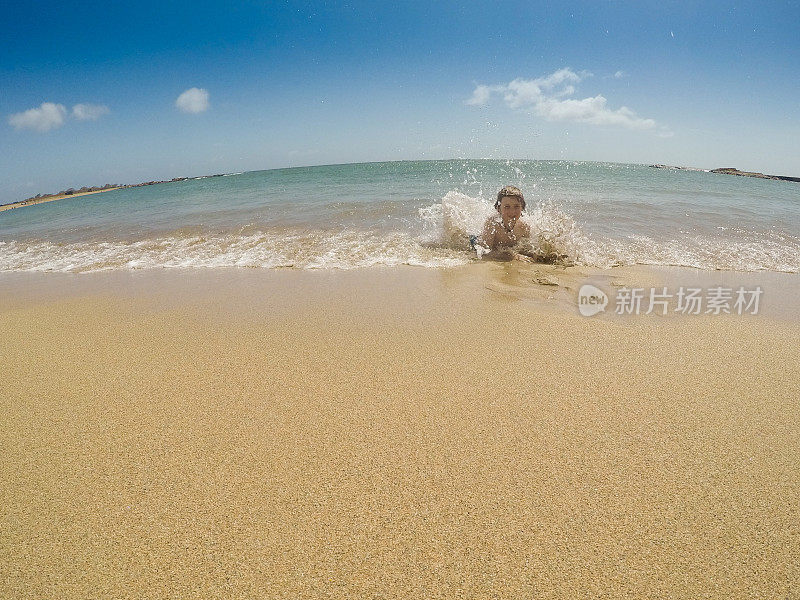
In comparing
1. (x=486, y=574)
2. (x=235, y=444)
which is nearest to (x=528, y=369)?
(x=486, y=574)

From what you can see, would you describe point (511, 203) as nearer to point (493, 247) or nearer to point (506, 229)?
point (506, 229)

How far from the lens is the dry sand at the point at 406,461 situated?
1.28 meters

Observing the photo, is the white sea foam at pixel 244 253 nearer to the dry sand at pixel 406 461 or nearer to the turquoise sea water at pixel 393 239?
the turquoise sea water at pixel 393 239

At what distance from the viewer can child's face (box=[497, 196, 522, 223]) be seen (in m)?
5.92

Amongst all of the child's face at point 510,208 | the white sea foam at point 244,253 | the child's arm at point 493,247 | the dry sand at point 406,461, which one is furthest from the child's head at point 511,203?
the dry sand at point 406,461

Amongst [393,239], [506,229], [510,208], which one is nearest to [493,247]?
[506,229]

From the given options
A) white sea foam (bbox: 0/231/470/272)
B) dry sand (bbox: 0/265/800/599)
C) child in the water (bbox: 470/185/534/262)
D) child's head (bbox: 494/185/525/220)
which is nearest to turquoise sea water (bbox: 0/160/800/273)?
white sea foam (bbox: 0/231/470/272)

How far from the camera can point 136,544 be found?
4.53ft

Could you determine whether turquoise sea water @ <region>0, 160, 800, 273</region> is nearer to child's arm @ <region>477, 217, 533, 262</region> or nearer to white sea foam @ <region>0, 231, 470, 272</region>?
white sea foam @ <region>0, 231, 470, 272</region>

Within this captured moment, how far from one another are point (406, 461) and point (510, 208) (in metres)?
5.02

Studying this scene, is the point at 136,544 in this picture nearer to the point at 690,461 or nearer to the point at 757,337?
the point at 690,461

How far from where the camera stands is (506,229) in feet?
19.5

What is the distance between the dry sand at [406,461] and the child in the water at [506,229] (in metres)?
2.79

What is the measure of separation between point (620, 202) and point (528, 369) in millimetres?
12760
